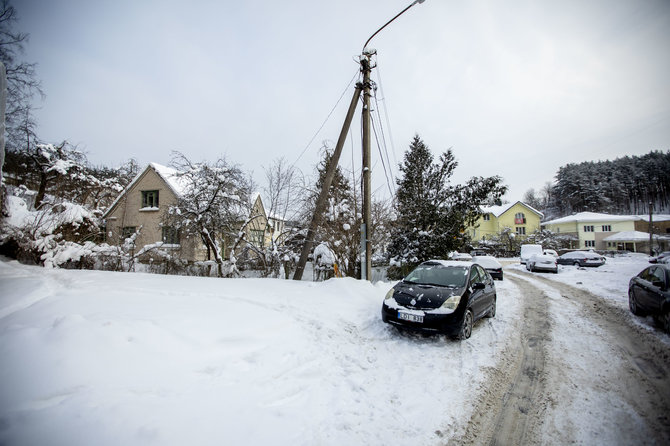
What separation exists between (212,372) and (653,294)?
899 centimetres

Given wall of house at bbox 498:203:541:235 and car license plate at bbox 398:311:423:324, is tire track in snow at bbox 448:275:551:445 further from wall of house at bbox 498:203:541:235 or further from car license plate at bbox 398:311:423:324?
wall of house at bbox 498:203:541:235

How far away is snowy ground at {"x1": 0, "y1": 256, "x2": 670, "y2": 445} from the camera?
7.89 ft

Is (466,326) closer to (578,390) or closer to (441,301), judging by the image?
(441,301)

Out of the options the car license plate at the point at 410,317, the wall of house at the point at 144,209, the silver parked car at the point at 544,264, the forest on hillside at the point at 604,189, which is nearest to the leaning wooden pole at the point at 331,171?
the car license plate at the point at 410,317

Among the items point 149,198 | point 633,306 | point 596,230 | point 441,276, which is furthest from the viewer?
point 596,230

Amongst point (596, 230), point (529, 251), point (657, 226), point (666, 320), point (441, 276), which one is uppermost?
point (657, 226)

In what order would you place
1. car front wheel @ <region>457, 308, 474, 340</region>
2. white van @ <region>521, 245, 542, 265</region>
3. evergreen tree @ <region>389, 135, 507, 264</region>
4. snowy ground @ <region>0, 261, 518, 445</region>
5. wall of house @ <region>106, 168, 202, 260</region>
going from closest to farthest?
snowy ground @ <region>0, 261, 518, 445</region>, car front wheel @ <region>457, 308, 474, 340</region>, evergreen tree @ <region>389, 135, 507, 264</region>, wall of house @ <region>106, 168, 202, 260</region>, white van @ <region>521, 245, 542, 265</region>

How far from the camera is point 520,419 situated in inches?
122

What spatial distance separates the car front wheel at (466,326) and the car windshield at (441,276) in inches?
23.0

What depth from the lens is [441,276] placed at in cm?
620

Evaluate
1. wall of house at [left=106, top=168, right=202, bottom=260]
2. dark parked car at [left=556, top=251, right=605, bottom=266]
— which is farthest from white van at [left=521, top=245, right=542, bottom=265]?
wall of house at [left=106, top=168, right=202, bottom=260]

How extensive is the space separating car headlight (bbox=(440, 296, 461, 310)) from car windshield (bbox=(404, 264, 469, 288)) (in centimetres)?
52

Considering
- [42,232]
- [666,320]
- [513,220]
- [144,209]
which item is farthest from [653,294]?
[513,220]

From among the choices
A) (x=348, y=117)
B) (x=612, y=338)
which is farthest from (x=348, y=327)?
(x=348, y=117)
